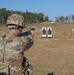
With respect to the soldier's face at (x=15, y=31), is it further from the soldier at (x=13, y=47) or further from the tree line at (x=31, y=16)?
the tree line at (x=31, y=16)

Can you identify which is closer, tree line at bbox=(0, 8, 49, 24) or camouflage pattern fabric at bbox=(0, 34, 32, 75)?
camouflage pattern fabric at bbox=(0, 34, 32, 75)

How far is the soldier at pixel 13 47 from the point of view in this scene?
4.56 metres

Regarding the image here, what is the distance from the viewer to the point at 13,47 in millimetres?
4652

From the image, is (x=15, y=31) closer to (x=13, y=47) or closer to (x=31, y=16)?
(x=13, y=47)

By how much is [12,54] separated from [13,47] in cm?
10

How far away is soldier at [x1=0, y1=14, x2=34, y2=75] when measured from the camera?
15.0 feet

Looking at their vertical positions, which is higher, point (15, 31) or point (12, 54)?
point (15, 31)

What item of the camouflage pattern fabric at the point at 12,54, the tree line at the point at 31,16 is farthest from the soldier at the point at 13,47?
the tree line at the point at 31,16

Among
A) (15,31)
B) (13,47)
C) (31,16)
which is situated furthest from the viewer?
(31,16)

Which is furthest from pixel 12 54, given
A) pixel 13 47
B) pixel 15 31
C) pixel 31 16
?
pixel 31 16

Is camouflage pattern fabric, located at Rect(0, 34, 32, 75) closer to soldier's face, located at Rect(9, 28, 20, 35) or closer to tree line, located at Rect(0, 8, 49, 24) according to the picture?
soldier's face, located at Rect(9, 28, 20, 35)

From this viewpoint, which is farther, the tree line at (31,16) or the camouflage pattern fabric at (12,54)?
the tree line at (31,16)

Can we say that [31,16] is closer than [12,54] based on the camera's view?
No

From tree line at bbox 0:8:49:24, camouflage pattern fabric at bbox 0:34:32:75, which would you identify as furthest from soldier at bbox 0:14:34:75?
tree line at bbox 0:8:49:24
